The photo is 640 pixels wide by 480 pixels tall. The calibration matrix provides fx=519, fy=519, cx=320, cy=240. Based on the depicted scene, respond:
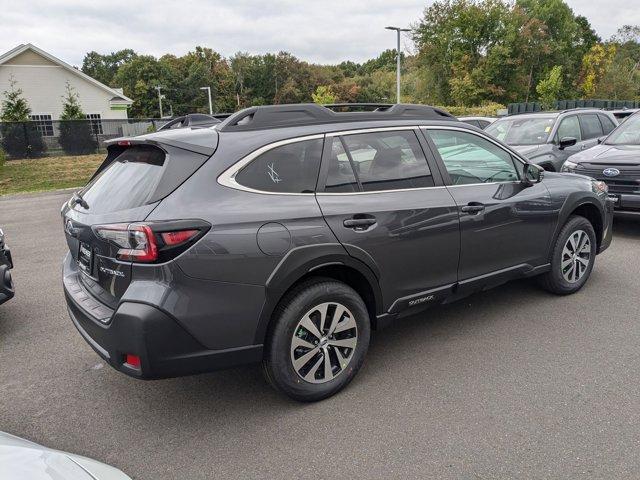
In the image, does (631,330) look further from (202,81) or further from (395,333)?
(202,81)

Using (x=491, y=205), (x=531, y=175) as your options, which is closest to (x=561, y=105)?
(x=531, y=175)

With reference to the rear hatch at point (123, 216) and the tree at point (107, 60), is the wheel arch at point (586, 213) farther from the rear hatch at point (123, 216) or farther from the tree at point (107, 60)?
the tree at point (107, 60)

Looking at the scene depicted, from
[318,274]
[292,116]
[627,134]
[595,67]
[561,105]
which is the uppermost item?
[595,67]

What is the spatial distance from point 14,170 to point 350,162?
20410mm

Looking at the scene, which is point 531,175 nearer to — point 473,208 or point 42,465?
point 473,208

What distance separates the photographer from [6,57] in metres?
32.3

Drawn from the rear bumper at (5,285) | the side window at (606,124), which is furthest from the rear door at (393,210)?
the side window at (606,124)

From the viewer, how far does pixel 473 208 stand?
3.94 meters

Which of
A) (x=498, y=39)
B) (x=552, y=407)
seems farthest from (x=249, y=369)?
(x=498, y=39)

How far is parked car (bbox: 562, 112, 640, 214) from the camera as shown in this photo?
6840mm

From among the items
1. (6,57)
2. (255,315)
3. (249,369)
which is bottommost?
(249,369)

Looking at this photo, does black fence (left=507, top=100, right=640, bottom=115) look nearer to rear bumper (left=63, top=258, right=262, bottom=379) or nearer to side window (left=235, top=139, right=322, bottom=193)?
side window (left=235, top=139, right=322, bottom=193)

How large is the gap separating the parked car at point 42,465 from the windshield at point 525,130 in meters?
9.32

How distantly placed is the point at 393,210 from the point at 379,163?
368 mm
